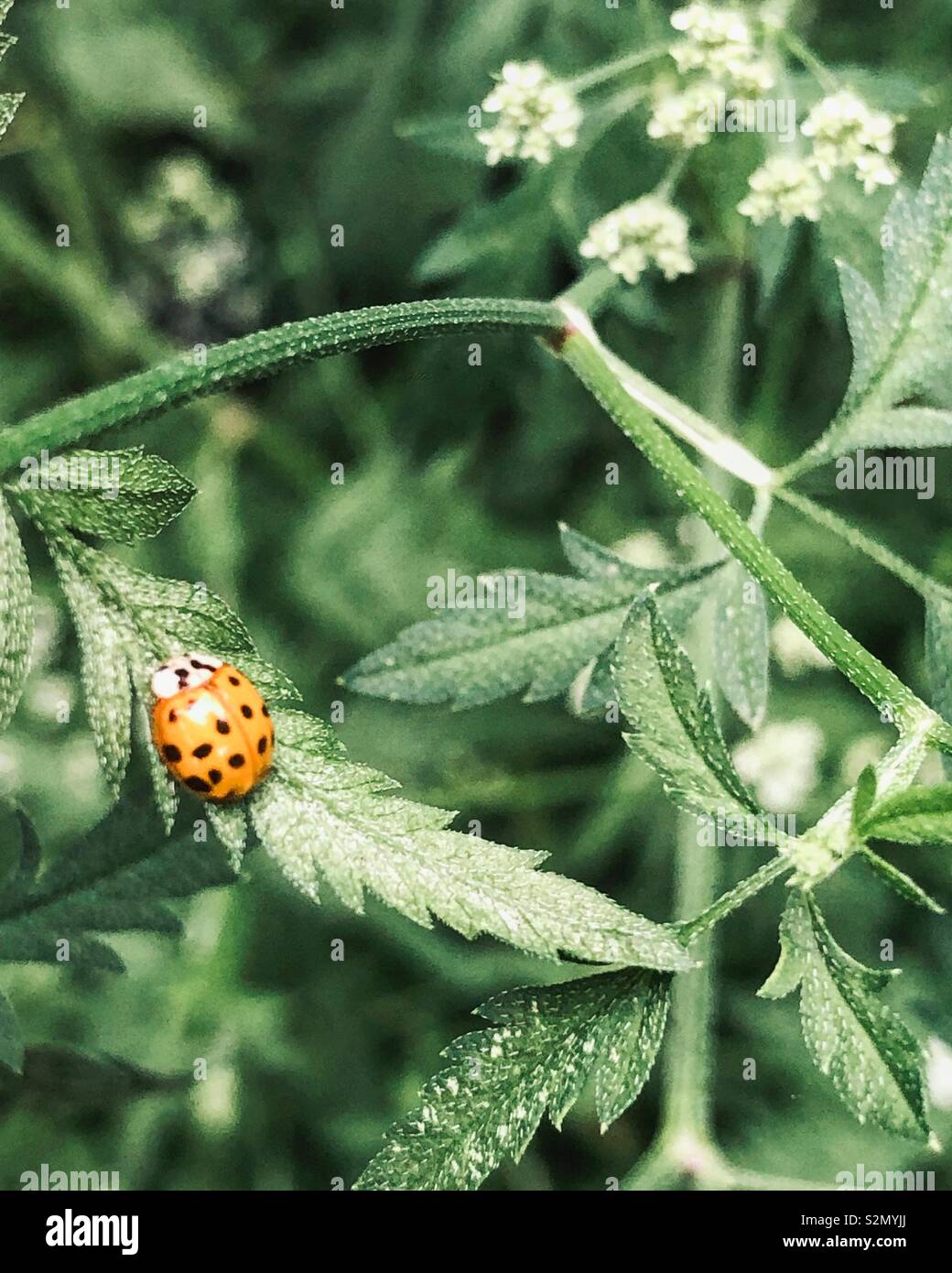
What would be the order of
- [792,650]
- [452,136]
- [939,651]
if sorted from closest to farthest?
[939,651]
[452,136]
[792,650]

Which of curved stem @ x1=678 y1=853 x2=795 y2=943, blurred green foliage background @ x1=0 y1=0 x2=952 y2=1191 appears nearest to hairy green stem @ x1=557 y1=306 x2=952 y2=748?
curved stem @ x1=678 y1=853 x2=795 y2=943

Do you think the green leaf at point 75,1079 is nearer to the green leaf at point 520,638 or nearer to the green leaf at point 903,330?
the green leaf at point 520,638

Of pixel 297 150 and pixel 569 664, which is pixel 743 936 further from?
pixel 297 150

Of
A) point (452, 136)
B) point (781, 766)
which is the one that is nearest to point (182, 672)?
point (452, 136)

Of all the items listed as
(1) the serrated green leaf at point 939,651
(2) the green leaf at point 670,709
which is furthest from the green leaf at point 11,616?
(1) the serrated green leaf at point 939,651

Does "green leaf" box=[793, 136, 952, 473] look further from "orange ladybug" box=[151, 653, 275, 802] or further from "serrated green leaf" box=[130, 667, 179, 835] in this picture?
"serrated green leaf" box=[130, 667, 179, 835]

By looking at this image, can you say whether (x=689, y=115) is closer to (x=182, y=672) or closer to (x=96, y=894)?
(x=182, y=672)

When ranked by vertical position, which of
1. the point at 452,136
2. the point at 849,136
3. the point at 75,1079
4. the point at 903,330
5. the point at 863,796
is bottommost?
the point at 75,1079
